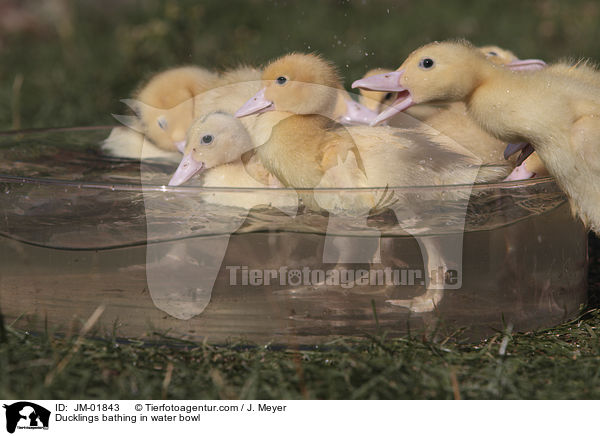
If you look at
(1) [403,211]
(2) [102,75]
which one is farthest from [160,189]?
(2) [102,75]

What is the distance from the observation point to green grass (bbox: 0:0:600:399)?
1.55 metres

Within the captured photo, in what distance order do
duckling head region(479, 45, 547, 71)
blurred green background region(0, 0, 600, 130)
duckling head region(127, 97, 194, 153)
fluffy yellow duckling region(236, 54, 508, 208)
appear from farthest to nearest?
blurred green background region(0, 0, 600, 130)
duckling head region(127, 97, 194, 153)
duckling head region(479, 45, 547, 71)
fluffy yellow duckling region(236, 54, 508, 208)

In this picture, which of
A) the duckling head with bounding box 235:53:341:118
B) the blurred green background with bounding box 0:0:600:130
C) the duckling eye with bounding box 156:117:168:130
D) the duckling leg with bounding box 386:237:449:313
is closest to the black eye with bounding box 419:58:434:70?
the duckling head with bounding box 235:53:341:118

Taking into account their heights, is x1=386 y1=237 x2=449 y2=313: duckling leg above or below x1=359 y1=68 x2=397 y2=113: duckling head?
below

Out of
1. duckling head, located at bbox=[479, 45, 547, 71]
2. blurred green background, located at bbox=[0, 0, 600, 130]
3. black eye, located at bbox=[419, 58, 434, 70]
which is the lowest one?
black eye, located at bbox=[419, 58, 434, 70]

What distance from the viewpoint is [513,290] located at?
1.82 m

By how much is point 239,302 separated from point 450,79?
704mm

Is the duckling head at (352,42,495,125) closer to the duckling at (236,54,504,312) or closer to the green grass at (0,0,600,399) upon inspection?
the duckling at (236,54,504,312)

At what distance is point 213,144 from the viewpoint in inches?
81.0

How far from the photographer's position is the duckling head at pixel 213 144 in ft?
6.75

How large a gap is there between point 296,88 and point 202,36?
371cm

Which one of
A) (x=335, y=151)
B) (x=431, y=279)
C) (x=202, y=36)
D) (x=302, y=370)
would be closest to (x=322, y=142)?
(x=335, y=151)

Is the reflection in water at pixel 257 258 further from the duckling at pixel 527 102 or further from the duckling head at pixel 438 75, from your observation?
the duckling head at pixel 438 75
